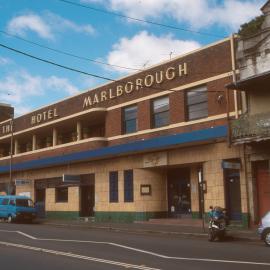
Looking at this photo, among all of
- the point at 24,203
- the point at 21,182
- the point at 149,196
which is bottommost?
the point at 24,203

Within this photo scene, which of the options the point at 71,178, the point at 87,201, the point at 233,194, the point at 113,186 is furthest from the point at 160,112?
the point at 87,201

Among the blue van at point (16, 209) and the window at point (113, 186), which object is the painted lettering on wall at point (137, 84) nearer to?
the window at point (113, 186)

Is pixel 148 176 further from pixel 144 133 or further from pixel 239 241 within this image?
pixel 239 241

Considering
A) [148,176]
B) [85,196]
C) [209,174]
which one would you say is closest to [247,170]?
[209,174]

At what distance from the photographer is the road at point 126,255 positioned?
10888 mm

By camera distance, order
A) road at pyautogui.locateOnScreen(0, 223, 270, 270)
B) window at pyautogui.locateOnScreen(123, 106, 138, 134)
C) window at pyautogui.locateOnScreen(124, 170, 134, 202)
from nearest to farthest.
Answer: road at pyautogui.locateOnScreen(0, 223, 270, 270) < window at pyautogui.locateOnScreen(124, 170, 134, 202) < window at pyautogui.locateOnScreen(123, 106, 138, 134)

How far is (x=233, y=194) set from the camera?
2291 centimetres

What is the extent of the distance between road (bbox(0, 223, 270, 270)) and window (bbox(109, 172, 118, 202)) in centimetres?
1237

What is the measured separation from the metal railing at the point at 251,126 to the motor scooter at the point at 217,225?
3802 mm

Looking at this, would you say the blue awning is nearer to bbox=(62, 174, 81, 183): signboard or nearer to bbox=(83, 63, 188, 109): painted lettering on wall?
bbox=(62, 174, 81, 183): signboard

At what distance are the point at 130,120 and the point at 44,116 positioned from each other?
1070 cm

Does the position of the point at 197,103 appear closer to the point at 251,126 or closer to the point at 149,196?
the point at 251,126

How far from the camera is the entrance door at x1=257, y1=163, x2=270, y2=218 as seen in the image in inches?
840

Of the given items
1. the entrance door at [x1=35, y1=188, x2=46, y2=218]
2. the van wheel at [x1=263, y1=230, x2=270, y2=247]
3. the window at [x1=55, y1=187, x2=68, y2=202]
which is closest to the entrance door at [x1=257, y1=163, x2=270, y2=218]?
the van wheel at [x1=263, y1=230, x2=270, y2=247]
